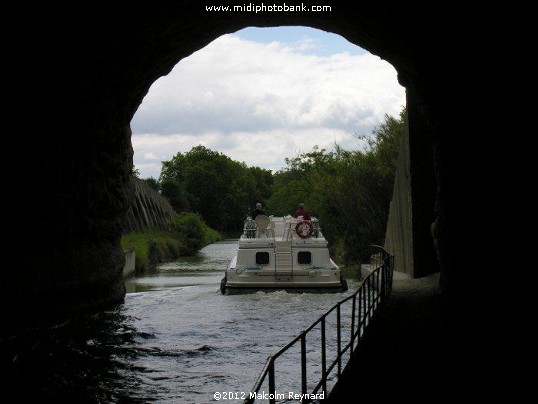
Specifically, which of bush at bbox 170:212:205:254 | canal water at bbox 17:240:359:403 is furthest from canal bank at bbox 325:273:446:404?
bush at bbox 170:212:205:254

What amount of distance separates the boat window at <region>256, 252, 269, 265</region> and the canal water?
4.20 feet

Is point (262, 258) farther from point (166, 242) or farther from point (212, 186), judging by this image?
point (212, 186)

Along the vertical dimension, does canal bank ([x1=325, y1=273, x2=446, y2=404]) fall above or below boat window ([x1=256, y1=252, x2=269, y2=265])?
below

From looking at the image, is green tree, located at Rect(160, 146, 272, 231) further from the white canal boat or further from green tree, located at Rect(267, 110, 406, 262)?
the white canal boat

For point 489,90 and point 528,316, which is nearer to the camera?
point 528,316

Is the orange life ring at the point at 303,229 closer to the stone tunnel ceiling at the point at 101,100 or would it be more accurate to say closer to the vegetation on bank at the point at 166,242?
the stone tunnel ceiling at the point at 101,100

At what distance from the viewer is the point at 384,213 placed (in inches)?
1324

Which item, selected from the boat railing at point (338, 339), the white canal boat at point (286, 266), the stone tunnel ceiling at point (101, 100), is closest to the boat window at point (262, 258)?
the white canal boat at point (286, 266)

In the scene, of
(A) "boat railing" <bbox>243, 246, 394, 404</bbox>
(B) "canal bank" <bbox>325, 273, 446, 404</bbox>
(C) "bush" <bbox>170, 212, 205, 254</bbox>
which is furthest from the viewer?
(C) "bush" <bbox>170, 212, 205, 254</bbox>

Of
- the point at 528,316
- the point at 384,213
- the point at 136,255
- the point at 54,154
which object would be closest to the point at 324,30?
the point at 54,154

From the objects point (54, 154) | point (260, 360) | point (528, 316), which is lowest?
point (260, 360)

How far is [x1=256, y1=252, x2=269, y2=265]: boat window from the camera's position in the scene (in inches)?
918

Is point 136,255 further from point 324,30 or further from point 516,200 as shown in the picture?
point 516,200

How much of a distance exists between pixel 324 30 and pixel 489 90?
22.9ft
